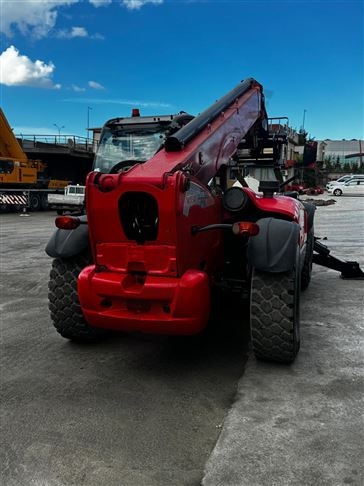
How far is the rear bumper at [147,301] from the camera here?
3607 millimetres

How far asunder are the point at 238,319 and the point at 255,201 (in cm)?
163

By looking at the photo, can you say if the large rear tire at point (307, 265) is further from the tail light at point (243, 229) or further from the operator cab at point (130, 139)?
the tail light at point (243, 229)

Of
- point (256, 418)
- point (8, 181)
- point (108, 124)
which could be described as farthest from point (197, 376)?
point (8, 181)

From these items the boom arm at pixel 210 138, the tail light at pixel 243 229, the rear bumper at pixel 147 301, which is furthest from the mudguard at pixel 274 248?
the boom arm at pixel 210 138

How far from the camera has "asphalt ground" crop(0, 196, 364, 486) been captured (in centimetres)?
279

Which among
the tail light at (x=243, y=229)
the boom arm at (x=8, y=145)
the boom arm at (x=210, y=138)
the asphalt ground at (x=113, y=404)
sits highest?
the boom arm at (x=8, y=145)

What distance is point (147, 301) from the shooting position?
3699mm

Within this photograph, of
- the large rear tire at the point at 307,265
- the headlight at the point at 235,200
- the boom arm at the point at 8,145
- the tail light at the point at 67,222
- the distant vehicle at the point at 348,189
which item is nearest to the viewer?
the tail light at the point at 67,222

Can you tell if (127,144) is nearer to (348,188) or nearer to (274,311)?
(274,311)

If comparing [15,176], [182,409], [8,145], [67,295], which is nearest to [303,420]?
[182,409]

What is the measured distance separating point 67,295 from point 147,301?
120 cm

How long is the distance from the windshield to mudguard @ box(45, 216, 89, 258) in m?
2.61

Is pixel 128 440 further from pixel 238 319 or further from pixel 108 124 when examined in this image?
pixel 108 124

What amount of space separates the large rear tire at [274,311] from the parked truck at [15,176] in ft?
72.9
